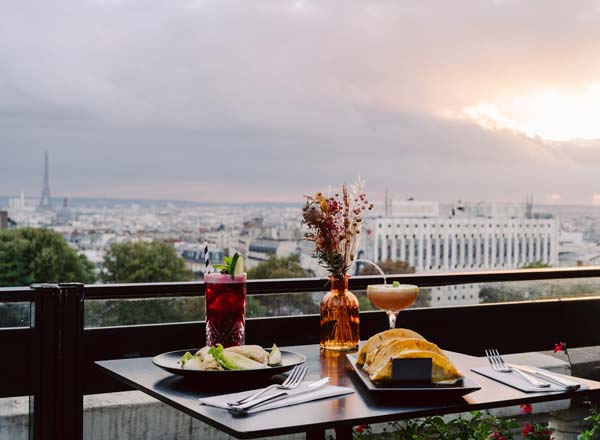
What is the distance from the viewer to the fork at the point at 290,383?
4.80 feet

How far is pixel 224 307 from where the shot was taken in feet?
6.72

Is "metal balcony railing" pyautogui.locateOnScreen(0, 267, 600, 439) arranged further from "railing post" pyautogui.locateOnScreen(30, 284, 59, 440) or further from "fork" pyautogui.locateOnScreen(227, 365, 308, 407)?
"fork" pyautogui.locateOnScreen(227, 365, 308, 407)

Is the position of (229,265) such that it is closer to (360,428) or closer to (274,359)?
(274,359)

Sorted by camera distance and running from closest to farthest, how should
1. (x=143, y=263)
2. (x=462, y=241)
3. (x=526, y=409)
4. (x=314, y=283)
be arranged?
1. (x=314, y=283)
2. (x=526, y=409)
3. (x=462, y=241)
4. (x=143, y=263)

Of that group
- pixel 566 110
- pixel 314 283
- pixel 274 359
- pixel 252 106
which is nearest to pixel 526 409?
pixel 314 283

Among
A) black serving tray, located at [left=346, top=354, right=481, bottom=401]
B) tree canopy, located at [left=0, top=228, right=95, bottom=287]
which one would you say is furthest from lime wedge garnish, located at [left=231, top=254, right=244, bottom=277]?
tree canopy, located at [left=0, top=228, right=95, bottom=287]

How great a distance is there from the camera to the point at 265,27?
42.7 m

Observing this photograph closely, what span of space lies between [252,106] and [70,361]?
42460mm

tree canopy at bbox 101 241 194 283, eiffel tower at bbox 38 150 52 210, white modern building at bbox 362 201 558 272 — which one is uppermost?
eiffel tower at bbox 38 150 52 210

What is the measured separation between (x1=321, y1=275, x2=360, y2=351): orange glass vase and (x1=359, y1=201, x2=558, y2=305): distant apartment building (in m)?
29.6

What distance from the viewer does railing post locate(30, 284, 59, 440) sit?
7.22ft

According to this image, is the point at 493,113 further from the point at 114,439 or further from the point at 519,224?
the point at 114,439

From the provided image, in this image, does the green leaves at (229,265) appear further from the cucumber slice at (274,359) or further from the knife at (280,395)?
the knife at (280,395)

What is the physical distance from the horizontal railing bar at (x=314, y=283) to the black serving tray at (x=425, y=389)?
1133mm
